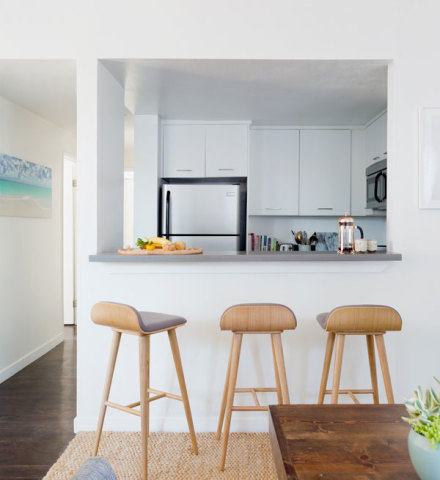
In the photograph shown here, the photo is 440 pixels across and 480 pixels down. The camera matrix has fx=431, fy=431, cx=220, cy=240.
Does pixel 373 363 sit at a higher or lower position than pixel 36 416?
higher

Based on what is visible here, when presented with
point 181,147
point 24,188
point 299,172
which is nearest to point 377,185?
point 299,172

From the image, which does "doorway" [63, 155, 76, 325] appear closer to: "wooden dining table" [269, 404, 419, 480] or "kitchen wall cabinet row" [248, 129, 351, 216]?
"kitchen wall cabinet row" [248, 129, 351, 216]

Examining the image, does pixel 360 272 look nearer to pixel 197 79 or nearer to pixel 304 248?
pixel 197 79

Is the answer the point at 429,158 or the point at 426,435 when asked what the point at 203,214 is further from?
the point at 426,435

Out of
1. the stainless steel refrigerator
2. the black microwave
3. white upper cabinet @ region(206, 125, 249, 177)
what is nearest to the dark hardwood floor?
the stainless steel refrigerator

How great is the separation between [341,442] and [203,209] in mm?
3221

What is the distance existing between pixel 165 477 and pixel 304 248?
3.03 meters

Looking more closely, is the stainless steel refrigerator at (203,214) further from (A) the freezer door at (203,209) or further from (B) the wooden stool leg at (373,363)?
(B) the wooden stool leg at (373,363)

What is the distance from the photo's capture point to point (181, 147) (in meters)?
4.30

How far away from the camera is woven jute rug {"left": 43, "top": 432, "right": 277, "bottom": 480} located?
215cm

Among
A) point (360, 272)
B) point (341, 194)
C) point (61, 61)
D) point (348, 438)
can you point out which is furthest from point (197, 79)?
point (348, 438)

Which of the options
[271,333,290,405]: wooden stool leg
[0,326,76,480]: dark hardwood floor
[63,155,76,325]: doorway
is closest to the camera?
[271,333,290,405]: wooden stool leg

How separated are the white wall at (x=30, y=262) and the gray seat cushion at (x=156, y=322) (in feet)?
6.38

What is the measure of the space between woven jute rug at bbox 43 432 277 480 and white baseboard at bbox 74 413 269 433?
4 centimetres
